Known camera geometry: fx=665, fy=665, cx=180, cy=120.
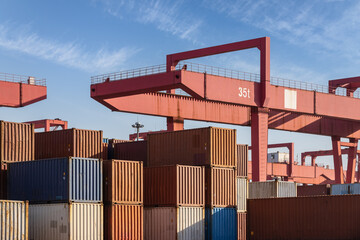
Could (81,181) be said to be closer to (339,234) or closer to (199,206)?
(199,206)

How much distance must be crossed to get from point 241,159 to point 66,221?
14861 millimetres

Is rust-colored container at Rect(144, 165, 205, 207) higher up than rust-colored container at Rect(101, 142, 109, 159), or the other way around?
rust-colored container at Rect(101, 142, 109, 159)

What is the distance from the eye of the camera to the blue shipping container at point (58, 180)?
3216 cm

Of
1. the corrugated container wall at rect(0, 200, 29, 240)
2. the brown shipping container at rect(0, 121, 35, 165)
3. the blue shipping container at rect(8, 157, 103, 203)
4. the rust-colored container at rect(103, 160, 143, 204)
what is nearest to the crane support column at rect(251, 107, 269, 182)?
the rust-colored container at rect(103, 160, 143, 204)

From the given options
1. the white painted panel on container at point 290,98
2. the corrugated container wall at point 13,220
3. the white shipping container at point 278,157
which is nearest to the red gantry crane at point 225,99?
the white painted panel on container at point 290,98

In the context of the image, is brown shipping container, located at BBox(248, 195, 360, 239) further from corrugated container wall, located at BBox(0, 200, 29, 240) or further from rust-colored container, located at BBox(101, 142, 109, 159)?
corrugated container wall, located at BBox(0, 200, 29, 240)

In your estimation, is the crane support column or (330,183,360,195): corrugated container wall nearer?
(330,183,360,195): corrugated container wall

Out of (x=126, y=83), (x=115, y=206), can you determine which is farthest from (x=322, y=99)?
(x=115, y=206)

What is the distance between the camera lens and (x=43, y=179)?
3306 centimetres

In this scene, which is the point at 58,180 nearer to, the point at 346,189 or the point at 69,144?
the point at 69,144

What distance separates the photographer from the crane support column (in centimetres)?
5000

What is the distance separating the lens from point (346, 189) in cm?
4981

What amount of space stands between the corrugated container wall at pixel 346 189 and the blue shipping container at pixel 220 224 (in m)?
14.4

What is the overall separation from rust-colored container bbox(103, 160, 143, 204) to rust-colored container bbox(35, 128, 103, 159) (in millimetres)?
4761
